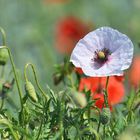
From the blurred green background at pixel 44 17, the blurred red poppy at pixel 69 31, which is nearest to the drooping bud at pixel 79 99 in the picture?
the blurred red poppy at pixel 69 31

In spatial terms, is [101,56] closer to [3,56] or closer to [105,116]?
[105,116]

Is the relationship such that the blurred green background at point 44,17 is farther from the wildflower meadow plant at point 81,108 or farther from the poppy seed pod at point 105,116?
the poppy seed pod at point 105,116

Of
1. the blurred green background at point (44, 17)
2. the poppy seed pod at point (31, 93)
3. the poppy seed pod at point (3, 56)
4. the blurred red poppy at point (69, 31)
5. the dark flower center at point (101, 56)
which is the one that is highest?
the dark flower center at point (101, 56)

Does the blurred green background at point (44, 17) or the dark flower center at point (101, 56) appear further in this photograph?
the blurred green background at point (44, 17)

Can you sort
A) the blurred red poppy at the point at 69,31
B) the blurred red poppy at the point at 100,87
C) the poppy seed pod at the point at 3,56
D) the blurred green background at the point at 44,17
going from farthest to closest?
1. the blurred green background at the point at 44,17
2. the blurred red poppy at the point at 69,31
3. the blurred red poppy at the point at 100,87
4. the poppy seed pod at the point at 3,56

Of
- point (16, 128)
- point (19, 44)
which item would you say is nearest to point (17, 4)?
point (19, 44)

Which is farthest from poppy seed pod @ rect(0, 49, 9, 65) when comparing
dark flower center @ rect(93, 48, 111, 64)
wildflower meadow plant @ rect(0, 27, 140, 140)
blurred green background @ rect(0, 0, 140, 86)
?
blurred green background @ rect(0, 0, 140, 86)

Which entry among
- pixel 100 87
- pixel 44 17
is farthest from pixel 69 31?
pixel 100 87
